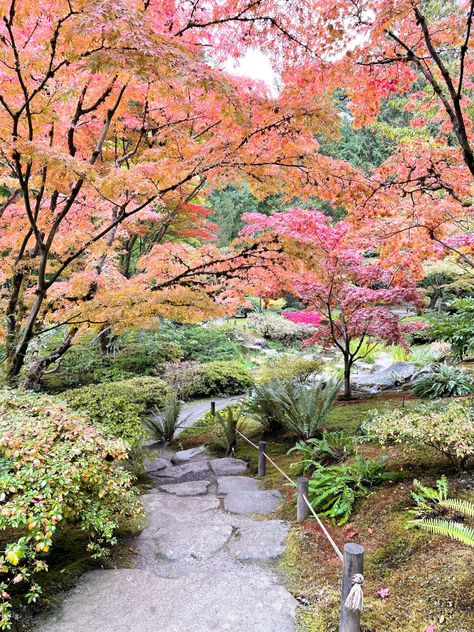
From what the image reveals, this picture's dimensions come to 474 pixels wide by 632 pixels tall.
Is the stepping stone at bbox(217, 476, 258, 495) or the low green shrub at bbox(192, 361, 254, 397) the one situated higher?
the low green shrub at bbox(192, 361, 254, 397)

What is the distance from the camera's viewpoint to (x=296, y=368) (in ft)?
24.2

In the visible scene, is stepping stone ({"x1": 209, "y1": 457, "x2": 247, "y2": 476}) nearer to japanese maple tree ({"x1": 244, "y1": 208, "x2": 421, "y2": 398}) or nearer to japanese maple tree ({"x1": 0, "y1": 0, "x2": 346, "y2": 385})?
japanese maple tree ({"x1": 0, "y1": 0, "x2": 346, "y2": 385})

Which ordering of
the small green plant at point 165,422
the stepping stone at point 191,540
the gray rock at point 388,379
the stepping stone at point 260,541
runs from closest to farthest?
the stepping stone at point 260,541 < the stepping stone at point 191,540 < the small green plant at point 165,422 < the gray rock at point 388,379

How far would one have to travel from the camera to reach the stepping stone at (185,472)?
4934 millimetres

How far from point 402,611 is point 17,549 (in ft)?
6.20

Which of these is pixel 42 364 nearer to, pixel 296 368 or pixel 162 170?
pixel 162 170

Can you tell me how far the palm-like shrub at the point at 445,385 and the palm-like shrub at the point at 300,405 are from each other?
197cm

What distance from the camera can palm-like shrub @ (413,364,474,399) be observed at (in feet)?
19.6

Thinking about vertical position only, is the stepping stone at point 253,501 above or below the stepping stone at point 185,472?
above

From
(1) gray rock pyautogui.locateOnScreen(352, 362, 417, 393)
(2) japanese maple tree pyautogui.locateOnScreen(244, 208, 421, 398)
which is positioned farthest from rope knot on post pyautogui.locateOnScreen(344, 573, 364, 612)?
(1) gray rock pyautogui.locateOnScreen(352, 362, 417, 393)

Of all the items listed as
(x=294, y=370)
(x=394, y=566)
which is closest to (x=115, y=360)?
(x=294, y=370)

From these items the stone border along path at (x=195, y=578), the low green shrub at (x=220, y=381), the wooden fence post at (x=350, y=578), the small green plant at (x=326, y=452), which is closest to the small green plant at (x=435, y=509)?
the wooden fence post at (x=350, y=578)

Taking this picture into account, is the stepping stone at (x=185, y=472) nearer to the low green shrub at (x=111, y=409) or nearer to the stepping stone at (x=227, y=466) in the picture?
the stepping stone at (x=227, y=466)

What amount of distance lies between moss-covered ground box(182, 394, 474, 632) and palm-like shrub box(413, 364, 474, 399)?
9.55 feet
